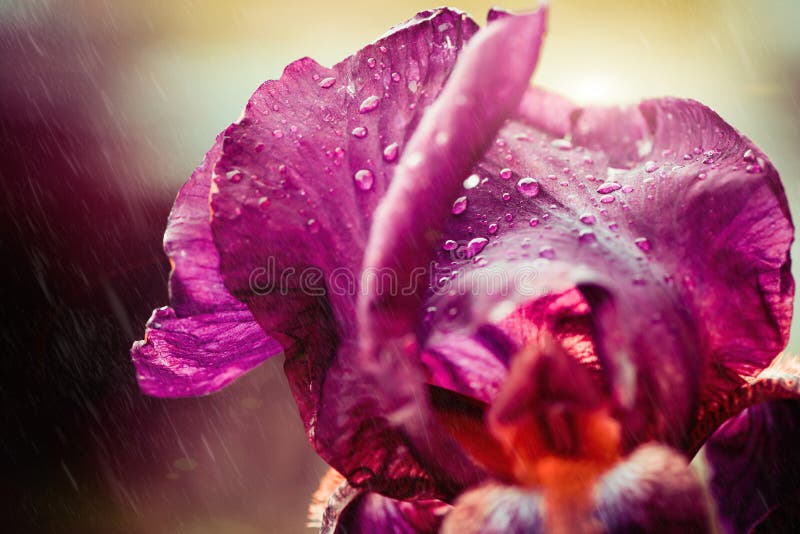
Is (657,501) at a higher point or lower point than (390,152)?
lower

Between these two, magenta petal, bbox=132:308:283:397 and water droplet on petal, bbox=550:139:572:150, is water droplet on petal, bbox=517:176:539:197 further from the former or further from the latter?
magenta petal, bbox=132:308:283:397

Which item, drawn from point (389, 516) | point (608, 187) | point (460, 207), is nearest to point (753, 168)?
point (608, 187)

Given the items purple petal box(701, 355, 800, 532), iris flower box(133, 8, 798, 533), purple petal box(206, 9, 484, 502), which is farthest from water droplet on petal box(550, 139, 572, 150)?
purple petal box(701, 355, 800, 532)

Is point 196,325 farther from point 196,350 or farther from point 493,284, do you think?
point 493,284

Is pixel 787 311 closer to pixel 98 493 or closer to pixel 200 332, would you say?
pixel 200 332

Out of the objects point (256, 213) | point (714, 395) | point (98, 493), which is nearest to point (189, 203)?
point (256, 213)
